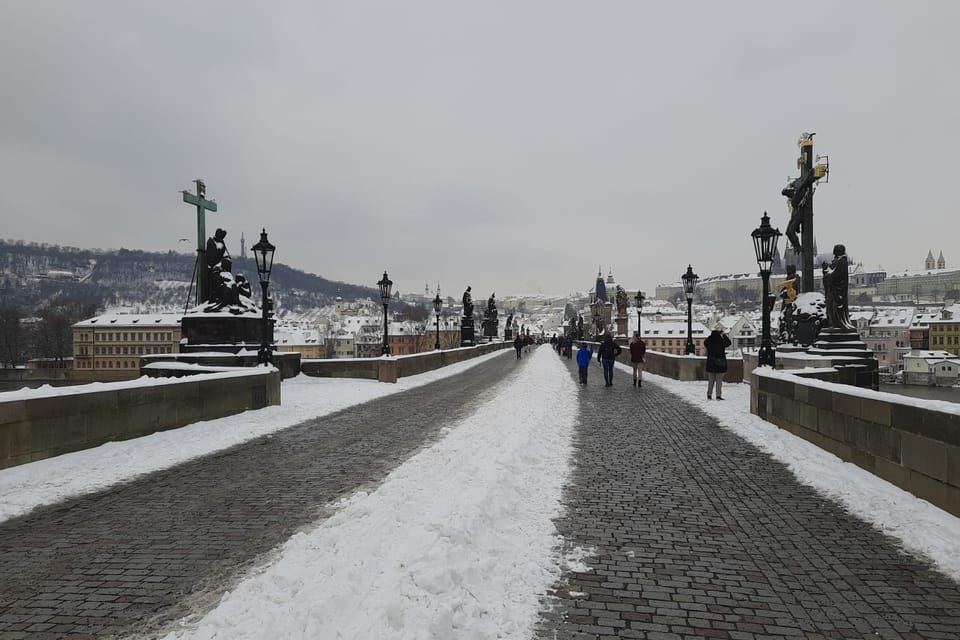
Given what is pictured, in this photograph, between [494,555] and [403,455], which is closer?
[494,555]

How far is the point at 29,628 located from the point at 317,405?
35.7ft

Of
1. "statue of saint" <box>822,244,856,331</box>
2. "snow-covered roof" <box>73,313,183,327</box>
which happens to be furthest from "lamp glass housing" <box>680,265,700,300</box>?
"snow-covered roof" <box>73,313,183,327</box>

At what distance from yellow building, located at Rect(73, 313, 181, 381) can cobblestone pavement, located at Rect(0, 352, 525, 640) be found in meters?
92.3

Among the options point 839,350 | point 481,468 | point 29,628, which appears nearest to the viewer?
point 29,628

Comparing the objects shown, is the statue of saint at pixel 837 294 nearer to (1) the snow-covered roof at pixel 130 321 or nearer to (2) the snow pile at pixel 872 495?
(2) the snow pile at pixel 872 495

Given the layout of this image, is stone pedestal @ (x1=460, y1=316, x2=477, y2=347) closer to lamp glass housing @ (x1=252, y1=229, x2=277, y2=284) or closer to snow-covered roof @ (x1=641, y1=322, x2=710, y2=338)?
lamp glass housing @ (x1=252, y1=229, x2=277, y2=284)

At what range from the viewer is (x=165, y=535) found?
4.86 metres

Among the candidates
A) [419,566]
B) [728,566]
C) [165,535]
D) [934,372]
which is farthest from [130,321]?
[934,372]

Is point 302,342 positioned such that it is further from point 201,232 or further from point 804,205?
point 804,205

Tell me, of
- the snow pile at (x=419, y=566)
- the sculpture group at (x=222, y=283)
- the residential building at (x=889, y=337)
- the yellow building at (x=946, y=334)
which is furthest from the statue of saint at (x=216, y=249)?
the yellow building at (x=946, y=334)

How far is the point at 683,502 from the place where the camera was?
19.3ft

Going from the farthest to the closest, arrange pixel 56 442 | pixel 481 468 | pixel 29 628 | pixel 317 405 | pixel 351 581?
pixel 317 405 < pixel 56 442 < pixel 481 468 < pixel 351 581 < pixel 29 628

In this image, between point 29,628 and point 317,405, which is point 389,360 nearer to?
point 317,405

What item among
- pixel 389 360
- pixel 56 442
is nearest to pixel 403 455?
pixel 56 442
